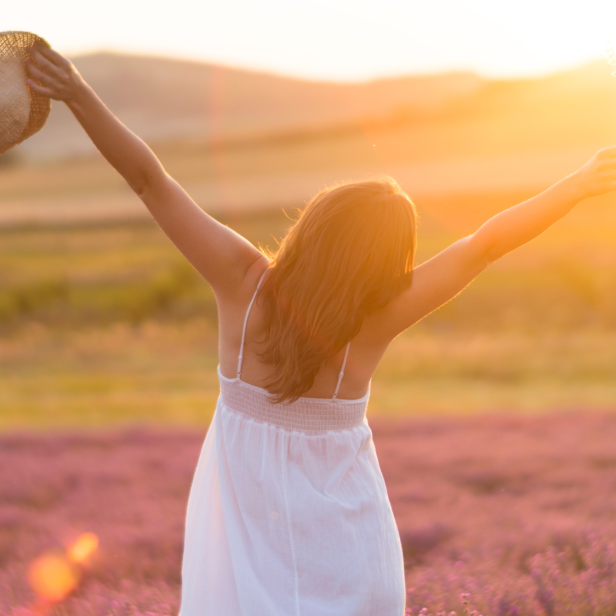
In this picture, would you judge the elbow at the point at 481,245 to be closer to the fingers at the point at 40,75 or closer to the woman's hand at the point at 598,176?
the woman's hand at the point at 598,176

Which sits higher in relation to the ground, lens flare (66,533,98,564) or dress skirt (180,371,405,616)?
dress skirt (180,371,405,616)

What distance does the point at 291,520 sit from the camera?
2252mm

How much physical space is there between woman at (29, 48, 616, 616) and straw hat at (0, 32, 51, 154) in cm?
5

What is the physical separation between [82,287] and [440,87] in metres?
61.3

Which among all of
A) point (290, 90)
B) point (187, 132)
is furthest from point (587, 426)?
point (290, 90)

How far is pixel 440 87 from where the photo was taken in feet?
248

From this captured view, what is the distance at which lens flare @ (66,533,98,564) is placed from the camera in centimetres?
437

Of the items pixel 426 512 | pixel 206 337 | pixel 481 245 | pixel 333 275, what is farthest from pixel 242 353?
pixel 206 337

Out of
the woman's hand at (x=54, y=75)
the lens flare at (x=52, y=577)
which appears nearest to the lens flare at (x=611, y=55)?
the woman's hand at (x=54, y=75)

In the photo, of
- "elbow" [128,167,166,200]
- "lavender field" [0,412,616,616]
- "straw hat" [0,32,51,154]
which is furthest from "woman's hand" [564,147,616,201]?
"lavender field" [0,412,616,616]

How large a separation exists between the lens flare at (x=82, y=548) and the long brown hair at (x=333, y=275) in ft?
9.48

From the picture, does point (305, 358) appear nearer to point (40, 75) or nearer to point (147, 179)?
point (147, 179)

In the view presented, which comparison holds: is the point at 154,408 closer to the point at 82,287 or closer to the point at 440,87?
the point at 82,287

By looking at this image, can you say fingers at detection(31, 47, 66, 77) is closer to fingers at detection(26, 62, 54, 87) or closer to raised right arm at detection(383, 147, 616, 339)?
fingers at detection(26, 62, 54, 87)
